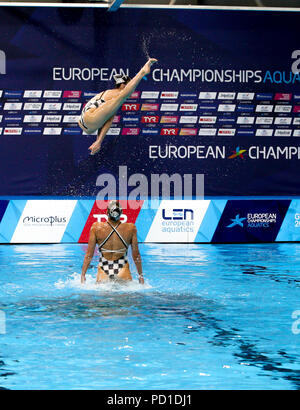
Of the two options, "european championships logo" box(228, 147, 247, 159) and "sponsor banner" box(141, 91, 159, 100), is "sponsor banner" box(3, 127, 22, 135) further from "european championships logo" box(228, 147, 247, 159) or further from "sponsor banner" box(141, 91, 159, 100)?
"european championships logo" box(228, 147, 247, 159)

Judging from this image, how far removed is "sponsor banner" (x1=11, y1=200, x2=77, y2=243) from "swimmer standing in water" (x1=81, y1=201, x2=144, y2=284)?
575 centimetres

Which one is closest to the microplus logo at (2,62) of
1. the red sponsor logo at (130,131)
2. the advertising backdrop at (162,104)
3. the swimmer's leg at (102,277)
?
the advertising backdrop at (162,104)

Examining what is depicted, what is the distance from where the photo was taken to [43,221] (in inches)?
598

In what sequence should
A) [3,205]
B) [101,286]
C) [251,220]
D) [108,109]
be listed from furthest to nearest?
[251,220], [3,205], [101,286], [108,109]

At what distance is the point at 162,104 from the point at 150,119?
432 millimetres

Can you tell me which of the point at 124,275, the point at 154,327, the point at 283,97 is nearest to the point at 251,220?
the point at 283,97

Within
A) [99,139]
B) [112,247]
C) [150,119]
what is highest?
[150,119]

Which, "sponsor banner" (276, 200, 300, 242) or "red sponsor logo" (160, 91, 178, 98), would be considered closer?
"sponsor banner" (276, 200, 300, 242)

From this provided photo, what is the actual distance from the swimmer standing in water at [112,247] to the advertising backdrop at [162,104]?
610 cm

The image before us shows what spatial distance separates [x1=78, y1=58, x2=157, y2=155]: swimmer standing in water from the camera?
8719 mm

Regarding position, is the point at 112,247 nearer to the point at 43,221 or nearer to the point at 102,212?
the point at 102,212

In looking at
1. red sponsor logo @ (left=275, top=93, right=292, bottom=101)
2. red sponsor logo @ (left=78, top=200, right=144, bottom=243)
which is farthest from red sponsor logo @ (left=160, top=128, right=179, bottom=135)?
red sponsor logo @ (left=275, top=93, right=292, bottom=101)

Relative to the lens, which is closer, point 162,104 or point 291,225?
point 291,225

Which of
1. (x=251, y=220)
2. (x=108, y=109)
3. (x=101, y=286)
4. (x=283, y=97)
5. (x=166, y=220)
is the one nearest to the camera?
(x=108, y=109)
